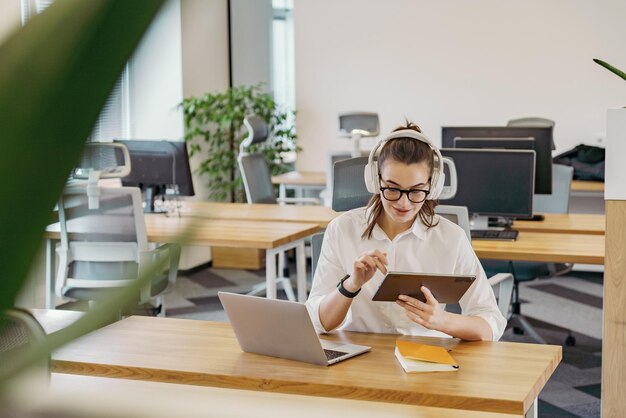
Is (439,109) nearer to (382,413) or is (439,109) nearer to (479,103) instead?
(479,103)

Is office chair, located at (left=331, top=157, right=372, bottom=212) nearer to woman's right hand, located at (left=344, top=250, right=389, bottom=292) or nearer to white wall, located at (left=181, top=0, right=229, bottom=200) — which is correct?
woman's right hand, located at (left=344, top=250, right=389, bottom=292)

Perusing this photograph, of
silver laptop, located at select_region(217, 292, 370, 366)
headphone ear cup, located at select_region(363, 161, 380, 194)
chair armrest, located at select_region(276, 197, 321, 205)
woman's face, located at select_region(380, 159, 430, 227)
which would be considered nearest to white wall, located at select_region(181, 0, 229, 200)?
chair armrest, located at select_region(276, 197, 321, 205)

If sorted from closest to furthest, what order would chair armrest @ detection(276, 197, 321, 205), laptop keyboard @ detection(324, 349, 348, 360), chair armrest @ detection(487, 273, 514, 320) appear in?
laptop keyboard @ detection(324, 349, 348, 360)
chair armrest @ detection(487, 273, 514, 320)
chair armrest @ detection(276, 197, 321, 205)

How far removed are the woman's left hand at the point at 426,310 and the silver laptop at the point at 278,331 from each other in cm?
15

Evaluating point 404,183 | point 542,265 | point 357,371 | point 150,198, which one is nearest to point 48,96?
point 357,371

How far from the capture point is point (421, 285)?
7.36ft

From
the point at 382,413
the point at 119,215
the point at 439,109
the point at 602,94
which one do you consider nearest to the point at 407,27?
the point at 439,109

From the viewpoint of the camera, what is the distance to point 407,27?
736 cm

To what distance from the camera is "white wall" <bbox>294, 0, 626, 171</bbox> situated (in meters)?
6.86

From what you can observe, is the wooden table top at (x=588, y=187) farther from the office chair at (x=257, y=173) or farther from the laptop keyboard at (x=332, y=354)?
the laptop keyboard at (x=332, y=354)

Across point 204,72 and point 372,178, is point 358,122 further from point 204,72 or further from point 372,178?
point 372,178

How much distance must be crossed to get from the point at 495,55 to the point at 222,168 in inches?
92.5

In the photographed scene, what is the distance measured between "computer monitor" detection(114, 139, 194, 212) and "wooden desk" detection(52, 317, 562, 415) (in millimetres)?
2685

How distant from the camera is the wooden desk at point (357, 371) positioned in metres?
1.97
